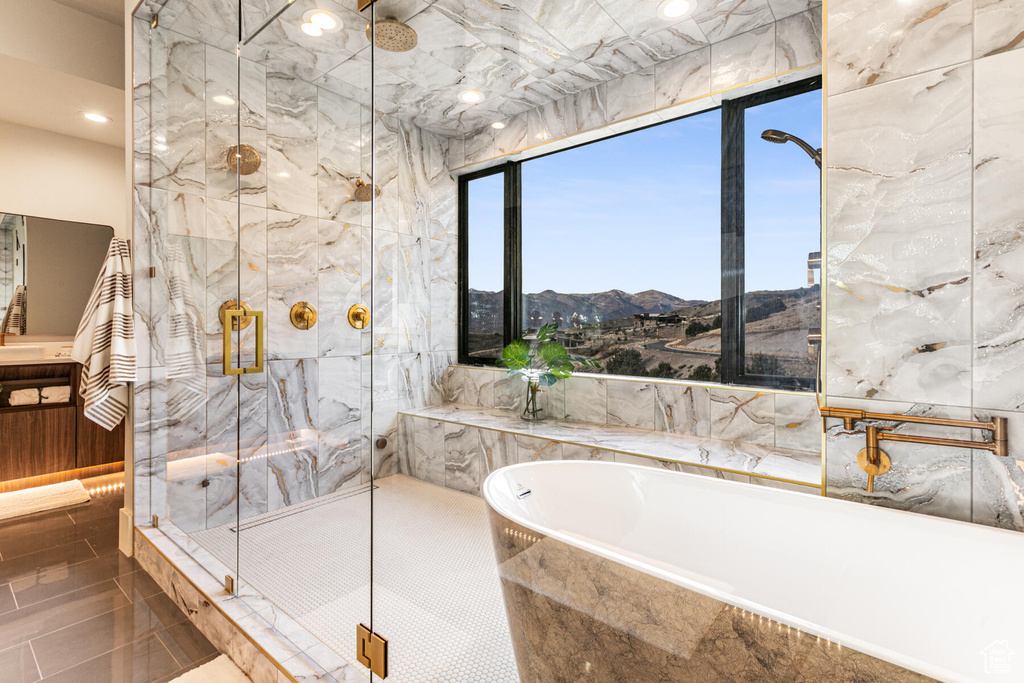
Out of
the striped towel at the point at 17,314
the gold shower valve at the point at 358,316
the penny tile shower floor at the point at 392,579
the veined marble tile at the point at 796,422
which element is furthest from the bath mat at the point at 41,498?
the veined marble tile at the point at 796,422

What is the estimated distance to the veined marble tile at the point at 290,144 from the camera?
153 centimetres

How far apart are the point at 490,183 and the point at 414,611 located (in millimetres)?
1583

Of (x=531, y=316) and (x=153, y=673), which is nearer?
Answer: (x=153, y=673)

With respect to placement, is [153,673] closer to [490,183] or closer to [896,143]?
[490,183]

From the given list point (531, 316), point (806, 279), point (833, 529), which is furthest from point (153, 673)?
point (806, 279)

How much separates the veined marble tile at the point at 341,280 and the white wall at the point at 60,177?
3055mm

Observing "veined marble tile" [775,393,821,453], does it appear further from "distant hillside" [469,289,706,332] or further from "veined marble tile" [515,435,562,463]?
"veined marble tile" [515,435,562,463]

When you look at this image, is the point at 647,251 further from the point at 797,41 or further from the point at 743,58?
the point at 797,41

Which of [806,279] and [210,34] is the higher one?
[210,34]

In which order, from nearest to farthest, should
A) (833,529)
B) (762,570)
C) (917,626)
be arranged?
(917,626)
(833,529)
(762,570)

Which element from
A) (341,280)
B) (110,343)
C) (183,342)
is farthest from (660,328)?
(110,343)

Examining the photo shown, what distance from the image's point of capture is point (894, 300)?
1310mm

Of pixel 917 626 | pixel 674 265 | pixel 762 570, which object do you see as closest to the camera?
pixel 917 626

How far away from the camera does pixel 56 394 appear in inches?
140
